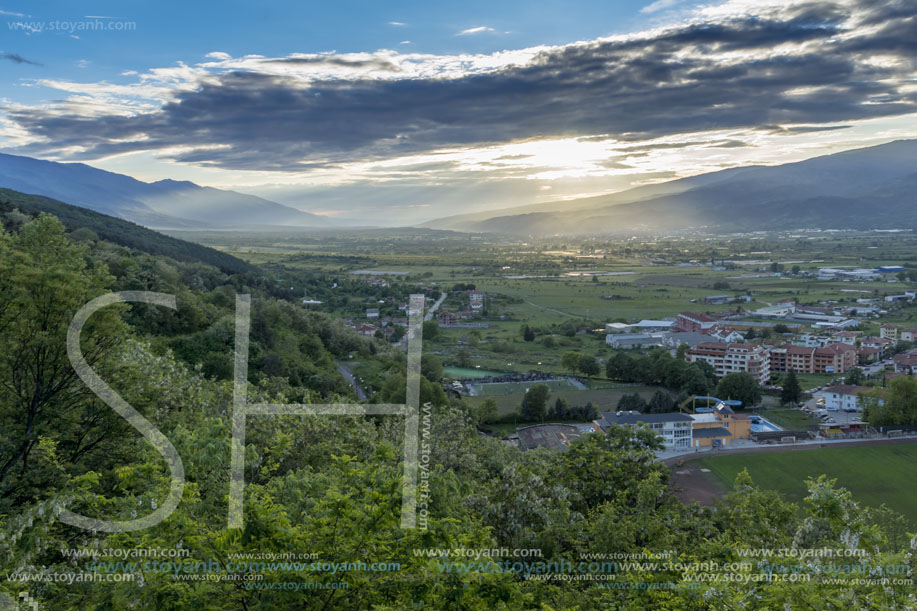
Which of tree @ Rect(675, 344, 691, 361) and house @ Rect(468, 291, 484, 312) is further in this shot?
house @ Rect(468, 291, 484, 312)

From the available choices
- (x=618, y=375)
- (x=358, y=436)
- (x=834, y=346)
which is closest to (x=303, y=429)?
(x=358, y=436)

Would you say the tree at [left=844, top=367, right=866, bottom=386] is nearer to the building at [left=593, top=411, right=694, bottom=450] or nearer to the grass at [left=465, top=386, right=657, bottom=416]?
the grass at [left=465, top=386, right=657, bottom=416]

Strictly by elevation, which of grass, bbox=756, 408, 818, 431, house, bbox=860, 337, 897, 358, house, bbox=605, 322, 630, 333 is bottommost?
grass, bbox=756, 408, 818, 431

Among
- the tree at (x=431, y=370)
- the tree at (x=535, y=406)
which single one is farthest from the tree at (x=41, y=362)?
the tree at (x=535, y=406)

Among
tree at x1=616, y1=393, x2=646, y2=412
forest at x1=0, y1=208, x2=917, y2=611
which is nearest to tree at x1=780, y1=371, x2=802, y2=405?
tree at x1=616, y1=393, x2=646, y2=412

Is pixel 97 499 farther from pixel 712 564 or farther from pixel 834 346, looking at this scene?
pixel 834 346
